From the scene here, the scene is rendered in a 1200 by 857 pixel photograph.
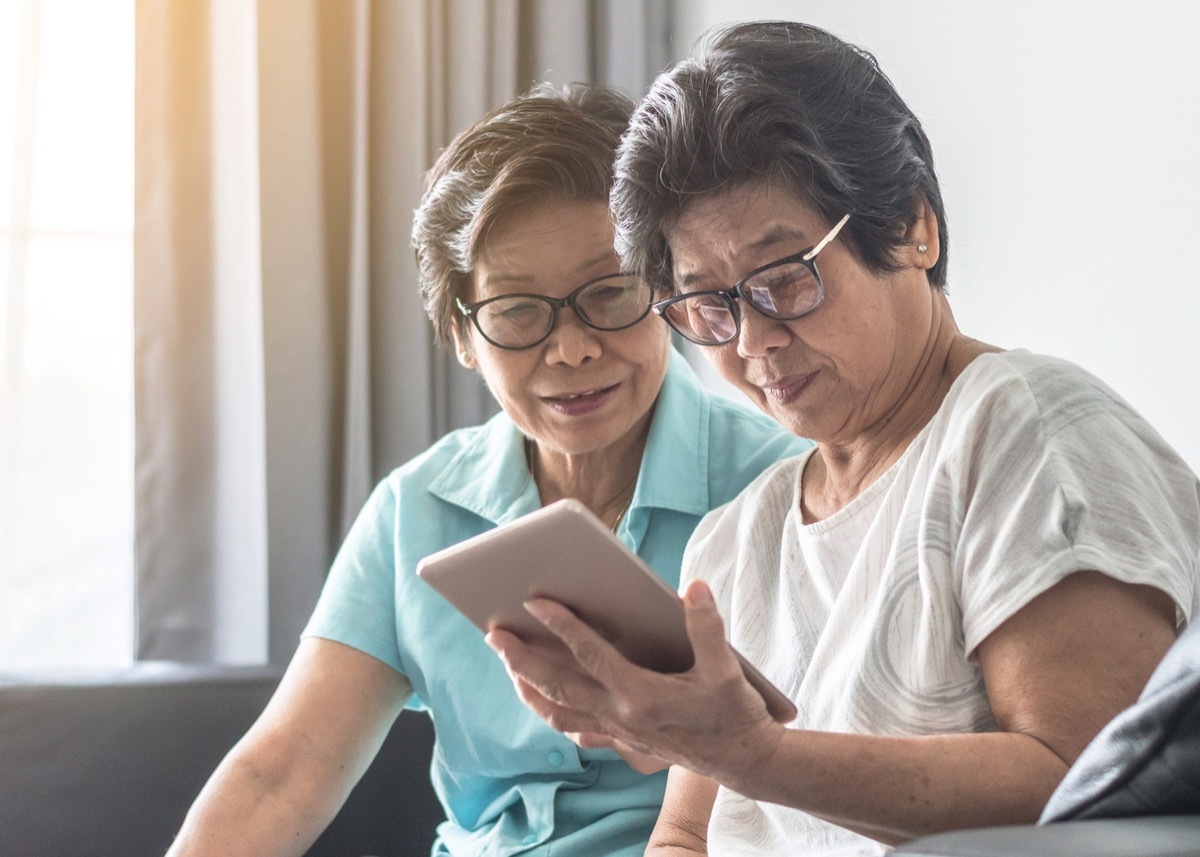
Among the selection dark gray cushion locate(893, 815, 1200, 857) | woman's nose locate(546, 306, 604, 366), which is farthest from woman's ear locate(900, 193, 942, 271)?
dark gray cushion locate(893, 815, 1200, 857)

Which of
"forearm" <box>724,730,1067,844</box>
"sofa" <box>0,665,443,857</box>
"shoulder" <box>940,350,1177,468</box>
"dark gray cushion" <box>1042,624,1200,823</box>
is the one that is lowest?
"sofa" <box>0,665,443,857</box>

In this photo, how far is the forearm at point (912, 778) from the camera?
0.92m

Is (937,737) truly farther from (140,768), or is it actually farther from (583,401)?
(140,768)

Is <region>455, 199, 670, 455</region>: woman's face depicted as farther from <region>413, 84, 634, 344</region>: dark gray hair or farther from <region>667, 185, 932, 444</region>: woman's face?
<region>667, 185, 932, 444</region>: woman's face

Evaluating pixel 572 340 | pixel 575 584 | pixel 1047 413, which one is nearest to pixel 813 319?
pixel 1047 413

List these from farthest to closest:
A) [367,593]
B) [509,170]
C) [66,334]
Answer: [66,334] → [367,593] → [509,170]

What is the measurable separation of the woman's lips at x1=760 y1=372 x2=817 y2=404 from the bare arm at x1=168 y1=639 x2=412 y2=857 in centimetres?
78

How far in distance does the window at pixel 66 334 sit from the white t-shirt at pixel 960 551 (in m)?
1.72

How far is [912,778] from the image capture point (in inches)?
36.4

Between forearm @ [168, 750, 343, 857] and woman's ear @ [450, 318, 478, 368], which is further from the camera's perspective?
woman's ear @ [450, 318, 478, 368]

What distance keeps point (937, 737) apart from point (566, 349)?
2.60ft

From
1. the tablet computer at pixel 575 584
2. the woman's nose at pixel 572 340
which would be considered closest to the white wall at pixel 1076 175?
the woman's nose at pixel 572 340

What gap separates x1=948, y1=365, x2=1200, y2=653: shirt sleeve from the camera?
936 millimetres

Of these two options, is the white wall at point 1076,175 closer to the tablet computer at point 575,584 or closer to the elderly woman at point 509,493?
the elderly woman at point 509,493
